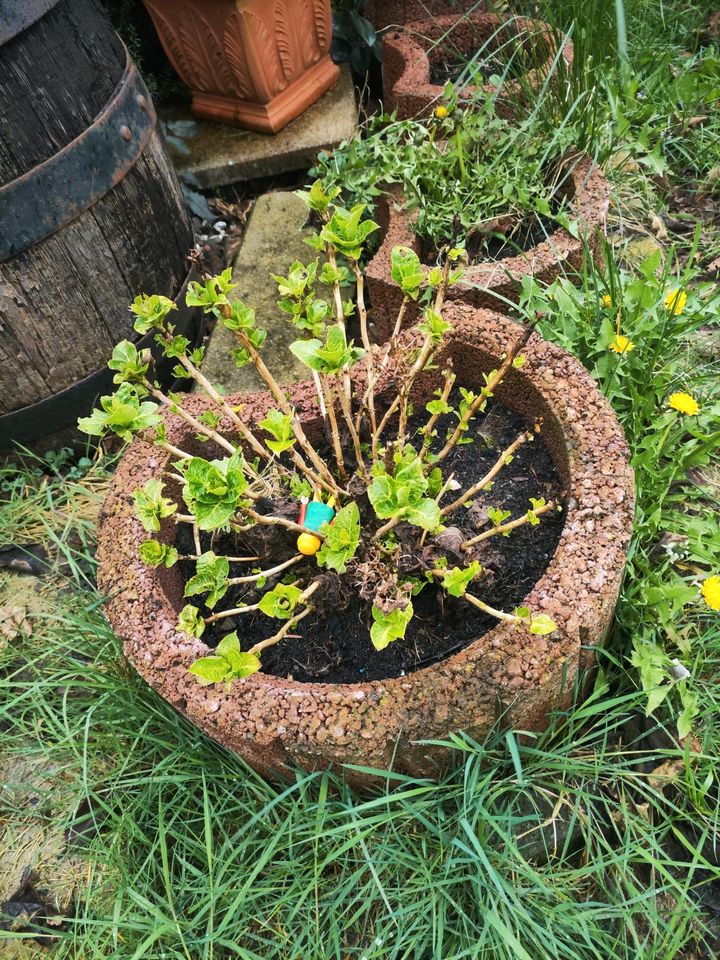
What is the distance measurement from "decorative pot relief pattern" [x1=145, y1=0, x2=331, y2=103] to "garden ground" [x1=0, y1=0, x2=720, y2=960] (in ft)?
5.06

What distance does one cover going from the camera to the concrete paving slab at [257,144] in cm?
288

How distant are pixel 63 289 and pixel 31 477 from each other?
2.29ft

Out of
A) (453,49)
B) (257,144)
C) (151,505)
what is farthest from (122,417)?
(453,49)

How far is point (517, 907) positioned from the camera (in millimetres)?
1233

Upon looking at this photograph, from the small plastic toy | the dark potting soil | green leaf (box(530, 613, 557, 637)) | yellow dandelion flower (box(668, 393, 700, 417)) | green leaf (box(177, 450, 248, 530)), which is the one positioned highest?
green leaf (box(177, 450, 248, 530))

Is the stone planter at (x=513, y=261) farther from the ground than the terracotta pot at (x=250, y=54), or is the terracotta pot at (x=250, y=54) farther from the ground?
the terracotta pot at (x=250, y=54)

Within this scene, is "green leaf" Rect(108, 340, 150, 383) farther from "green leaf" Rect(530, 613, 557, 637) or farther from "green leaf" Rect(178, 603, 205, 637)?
"green leaf" Rect(530, 613, 557, 637)

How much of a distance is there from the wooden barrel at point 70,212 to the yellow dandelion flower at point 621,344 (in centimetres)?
140

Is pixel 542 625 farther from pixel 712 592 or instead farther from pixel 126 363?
pixel 126 363

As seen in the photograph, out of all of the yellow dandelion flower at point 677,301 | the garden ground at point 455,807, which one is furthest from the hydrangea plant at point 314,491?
the yellow dandelion flower at point 677,301

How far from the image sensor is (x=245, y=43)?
259cm

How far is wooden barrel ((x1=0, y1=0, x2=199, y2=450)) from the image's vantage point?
68.1 inches

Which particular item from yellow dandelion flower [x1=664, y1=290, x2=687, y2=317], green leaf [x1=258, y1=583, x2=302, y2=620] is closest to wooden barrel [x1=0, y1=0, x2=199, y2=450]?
green leaf [x1=258, y1=583, x2=302, y2=620]

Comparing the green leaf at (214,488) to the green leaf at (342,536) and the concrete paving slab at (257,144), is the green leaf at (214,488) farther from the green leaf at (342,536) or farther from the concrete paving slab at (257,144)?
the concrete paving slab at (257,144)
